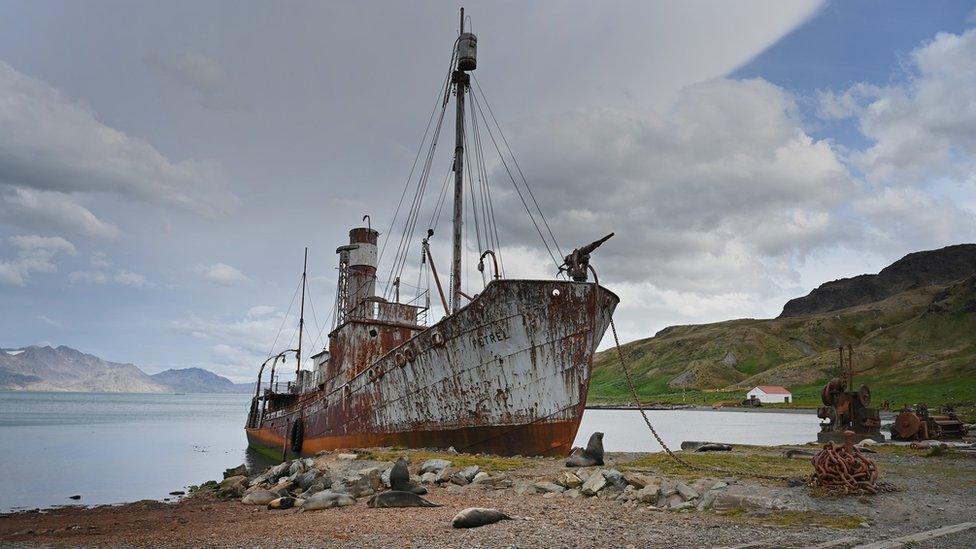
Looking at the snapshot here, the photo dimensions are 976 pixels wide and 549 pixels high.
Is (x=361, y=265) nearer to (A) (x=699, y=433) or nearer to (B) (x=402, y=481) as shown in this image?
(B) (x=402, y=481)

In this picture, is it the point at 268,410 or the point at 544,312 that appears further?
the point at 268,410

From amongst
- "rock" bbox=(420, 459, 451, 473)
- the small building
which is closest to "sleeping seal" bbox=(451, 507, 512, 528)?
"rock" bbox=(420, 459, 451, 473)

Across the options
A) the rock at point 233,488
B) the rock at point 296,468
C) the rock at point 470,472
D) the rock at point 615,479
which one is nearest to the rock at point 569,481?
the rock at point 615,479

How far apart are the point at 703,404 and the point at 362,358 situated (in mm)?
115030

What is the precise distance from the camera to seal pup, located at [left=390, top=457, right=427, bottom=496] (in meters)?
15.1

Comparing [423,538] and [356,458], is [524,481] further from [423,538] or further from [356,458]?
[356,458]

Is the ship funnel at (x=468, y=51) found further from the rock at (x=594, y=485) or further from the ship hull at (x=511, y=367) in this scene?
the rock at (x=594, y=485)

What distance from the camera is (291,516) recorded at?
1427 centimetres

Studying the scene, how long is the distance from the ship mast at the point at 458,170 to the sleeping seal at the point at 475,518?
14.4 m

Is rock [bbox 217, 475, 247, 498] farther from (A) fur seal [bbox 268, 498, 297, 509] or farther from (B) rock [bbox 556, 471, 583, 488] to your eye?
(B) rock [bbox 556, 471, 583, 488]

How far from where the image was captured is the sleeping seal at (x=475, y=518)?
35.9 ft

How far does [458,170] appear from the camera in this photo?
27.8 m

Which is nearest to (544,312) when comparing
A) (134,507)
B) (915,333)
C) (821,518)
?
(821,518)

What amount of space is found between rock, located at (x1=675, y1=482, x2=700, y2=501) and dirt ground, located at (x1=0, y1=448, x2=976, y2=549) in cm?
76
